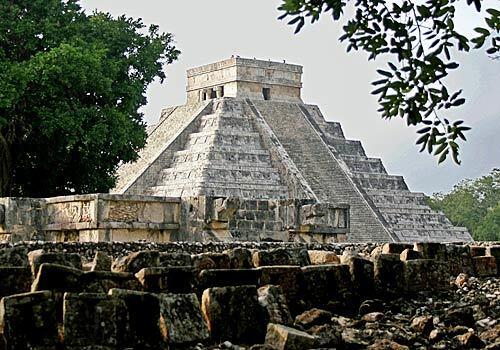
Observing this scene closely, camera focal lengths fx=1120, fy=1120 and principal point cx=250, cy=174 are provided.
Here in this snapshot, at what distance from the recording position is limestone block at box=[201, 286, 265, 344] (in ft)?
22.2

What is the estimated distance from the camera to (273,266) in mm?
7887

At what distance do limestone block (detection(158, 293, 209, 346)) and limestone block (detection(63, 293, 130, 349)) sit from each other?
0.26m

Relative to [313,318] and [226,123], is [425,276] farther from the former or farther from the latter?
[226,123]

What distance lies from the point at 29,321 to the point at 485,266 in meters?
6.03

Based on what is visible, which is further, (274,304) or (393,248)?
(393,248)

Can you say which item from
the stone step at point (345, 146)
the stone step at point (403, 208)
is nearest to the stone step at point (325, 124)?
the stone step at point (345, 146)

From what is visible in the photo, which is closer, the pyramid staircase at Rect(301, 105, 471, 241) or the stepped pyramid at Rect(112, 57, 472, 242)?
the stepped pyramid at Rect(112, 57, 472, 242)

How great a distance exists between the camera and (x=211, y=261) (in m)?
7.85

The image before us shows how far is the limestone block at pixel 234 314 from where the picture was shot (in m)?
6.77

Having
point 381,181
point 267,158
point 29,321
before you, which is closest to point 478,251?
point 29,321

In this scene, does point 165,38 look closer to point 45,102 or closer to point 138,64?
point 138,64

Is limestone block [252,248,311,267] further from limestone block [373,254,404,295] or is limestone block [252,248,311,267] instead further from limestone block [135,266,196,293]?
limestone block [135,266,196,293]

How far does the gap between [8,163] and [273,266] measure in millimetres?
18381

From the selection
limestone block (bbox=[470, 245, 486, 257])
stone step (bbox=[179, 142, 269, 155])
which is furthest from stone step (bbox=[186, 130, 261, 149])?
limestone block (bbox=[470, 245, 486, 257])
